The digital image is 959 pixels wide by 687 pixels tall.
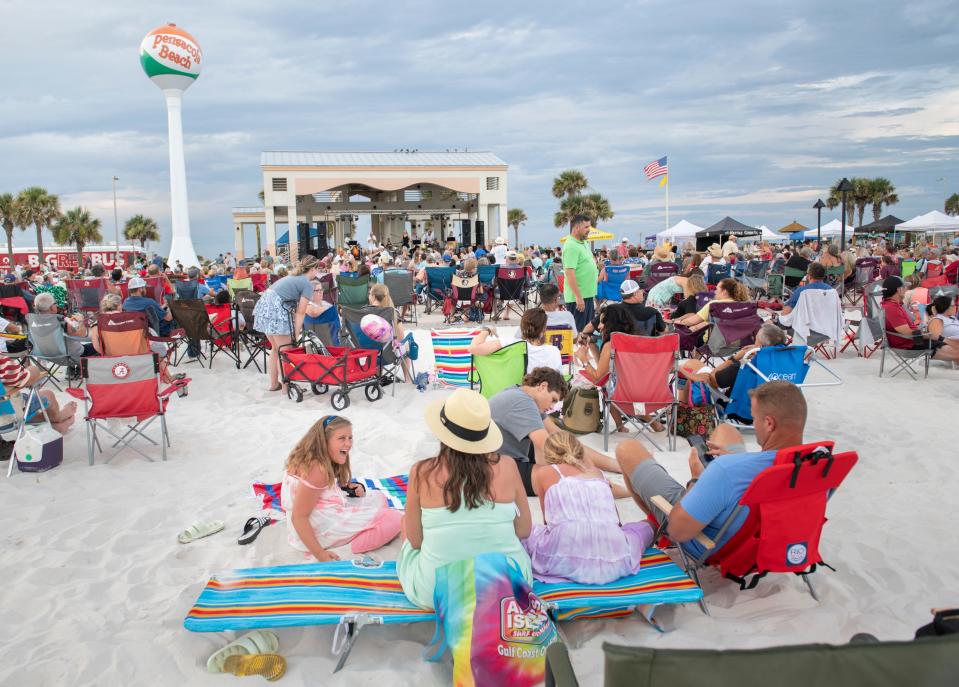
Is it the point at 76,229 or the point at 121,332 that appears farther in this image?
the point at 76,229

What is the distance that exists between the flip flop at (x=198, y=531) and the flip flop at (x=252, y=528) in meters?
0.17

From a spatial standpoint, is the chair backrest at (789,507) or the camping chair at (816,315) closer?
the chair backrest at (789,507)

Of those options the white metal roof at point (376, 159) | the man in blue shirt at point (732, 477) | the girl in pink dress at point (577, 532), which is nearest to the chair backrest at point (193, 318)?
the girl in pink dress at point (577, 532)

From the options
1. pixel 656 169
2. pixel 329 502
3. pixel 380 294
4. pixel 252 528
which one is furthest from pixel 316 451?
pixel 656 169

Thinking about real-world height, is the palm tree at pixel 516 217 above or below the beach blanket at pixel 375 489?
above

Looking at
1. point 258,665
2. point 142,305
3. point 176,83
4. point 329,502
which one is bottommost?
point 258,665

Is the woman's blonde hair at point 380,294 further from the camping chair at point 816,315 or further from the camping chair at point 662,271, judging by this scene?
the camping chair at point 662,271

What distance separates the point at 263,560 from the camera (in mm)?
3906

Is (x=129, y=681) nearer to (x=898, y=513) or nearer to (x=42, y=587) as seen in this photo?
(x=42, y=587)

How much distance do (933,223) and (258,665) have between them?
29390 mm

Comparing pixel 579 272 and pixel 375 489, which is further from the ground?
pixel 579 272

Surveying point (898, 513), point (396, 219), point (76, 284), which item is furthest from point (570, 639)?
point (396, 219)

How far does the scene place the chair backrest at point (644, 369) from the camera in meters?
5.70

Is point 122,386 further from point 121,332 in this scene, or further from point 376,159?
point 376,159
